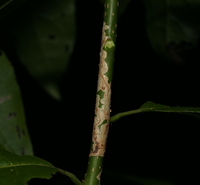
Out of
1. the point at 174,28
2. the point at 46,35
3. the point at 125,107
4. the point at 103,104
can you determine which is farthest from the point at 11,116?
the point at 125,107

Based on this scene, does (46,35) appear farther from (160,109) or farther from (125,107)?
(160,109)

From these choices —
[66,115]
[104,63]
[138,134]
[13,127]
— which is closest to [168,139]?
[138,134]

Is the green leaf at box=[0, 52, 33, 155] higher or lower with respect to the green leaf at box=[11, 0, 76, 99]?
lower

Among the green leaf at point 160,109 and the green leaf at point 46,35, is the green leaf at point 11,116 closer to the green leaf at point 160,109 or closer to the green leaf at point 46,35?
the green leaf at point 46,35

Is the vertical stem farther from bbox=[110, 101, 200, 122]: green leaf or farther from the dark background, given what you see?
the dark background

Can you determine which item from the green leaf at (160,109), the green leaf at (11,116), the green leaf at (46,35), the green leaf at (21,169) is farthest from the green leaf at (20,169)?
the green leaf at (46,35)

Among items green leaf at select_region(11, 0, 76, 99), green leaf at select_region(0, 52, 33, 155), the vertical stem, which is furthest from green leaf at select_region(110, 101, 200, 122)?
green leaf at select_region(11, 0, 76, 99)

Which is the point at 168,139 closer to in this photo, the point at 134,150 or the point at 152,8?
the point at 134,150
